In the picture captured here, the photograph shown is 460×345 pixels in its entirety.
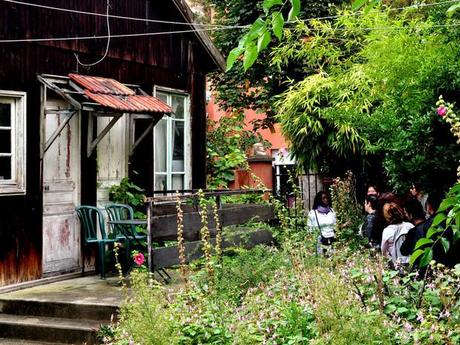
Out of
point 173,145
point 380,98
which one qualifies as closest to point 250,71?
point 173,145

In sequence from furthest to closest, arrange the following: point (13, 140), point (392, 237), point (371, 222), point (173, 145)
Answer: point (173, 145) → point (13, 140) → point (371, 222) → point (392, 237)

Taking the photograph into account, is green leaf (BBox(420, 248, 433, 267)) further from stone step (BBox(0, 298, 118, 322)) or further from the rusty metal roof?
the rusty metal roof

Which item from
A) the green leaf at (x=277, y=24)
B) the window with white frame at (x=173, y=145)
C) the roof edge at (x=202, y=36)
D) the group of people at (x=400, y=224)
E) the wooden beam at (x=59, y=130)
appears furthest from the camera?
the roof edge at (x=202, y=36)

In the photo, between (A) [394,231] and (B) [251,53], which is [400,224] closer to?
(A) [394,231]

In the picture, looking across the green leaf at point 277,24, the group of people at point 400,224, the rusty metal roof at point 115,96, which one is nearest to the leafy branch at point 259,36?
the green leaf at point 277,24

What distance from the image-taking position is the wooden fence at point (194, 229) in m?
7.77

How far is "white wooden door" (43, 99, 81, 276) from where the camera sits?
9.40 m

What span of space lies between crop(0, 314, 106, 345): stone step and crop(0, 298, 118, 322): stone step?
0.21ft

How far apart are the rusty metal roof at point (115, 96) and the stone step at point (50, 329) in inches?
115

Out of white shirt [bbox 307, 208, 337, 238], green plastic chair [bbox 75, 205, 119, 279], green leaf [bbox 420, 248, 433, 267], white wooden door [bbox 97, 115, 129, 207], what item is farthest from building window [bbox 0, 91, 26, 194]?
green leaf [bbox 420, 248, 433, 267]

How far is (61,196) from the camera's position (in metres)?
9.63

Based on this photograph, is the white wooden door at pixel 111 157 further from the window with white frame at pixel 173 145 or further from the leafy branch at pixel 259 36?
the leafy branch at pixel 259 36

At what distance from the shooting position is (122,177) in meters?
10.6

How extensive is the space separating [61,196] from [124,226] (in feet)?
3.48
